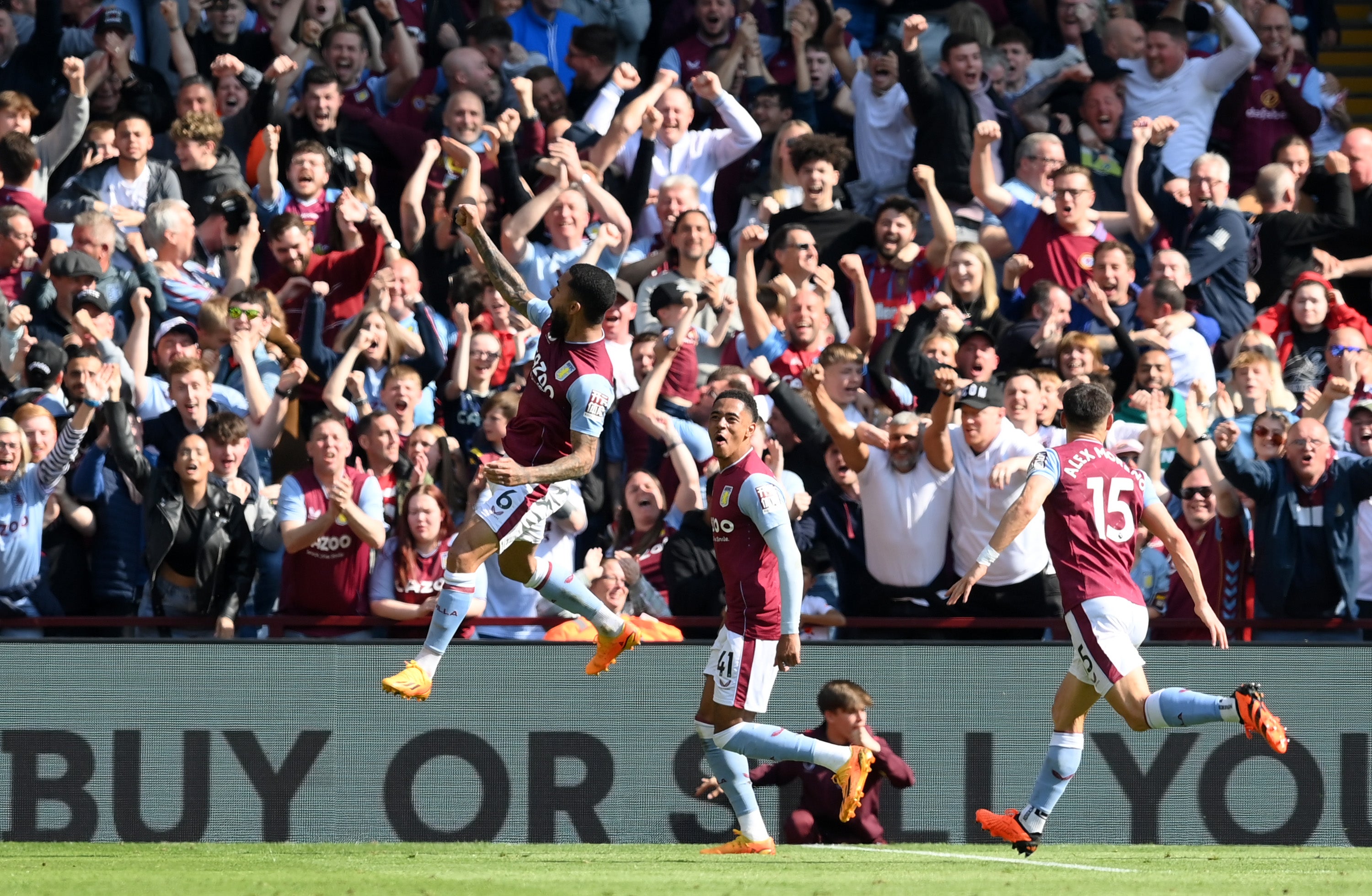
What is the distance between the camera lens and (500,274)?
381 inches

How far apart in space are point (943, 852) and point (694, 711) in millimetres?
1861

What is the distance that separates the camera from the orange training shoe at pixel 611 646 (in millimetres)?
9797

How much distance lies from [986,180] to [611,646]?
6201 millimetres

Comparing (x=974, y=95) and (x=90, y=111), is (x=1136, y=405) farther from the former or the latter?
(x=90, y=111)

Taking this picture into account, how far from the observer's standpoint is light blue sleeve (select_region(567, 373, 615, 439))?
913cm

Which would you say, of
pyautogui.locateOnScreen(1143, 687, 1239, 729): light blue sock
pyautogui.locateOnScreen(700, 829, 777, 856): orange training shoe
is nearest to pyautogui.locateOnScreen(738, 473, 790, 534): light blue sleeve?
pyautogui.locateOnScreen(700, 829, 777, 856): orange training shoe

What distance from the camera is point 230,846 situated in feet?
34.5

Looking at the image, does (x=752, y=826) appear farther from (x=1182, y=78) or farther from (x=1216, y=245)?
(x=1182, y=78)

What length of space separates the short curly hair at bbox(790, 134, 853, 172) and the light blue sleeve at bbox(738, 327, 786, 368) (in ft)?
5.22

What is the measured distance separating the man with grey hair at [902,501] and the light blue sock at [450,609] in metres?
2.83

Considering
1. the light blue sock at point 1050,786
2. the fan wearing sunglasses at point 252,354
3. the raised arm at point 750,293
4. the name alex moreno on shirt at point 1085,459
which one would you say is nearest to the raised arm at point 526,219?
the raised arm at point 750,293

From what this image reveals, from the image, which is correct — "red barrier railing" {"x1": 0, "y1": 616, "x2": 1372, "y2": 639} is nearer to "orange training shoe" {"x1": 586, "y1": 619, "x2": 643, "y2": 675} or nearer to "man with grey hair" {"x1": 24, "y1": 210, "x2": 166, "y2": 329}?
"orange training shoe" {"x1": 586, "y1": 619, "x2": 643, "y2": 675}

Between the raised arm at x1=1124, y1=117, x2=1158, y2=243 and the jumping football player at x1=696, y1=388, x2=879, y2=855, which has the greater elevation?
the raised arm at x1=1124, y1=117, x2=1158, y2=243

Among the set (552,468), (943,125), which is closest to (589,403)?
(552,468)
